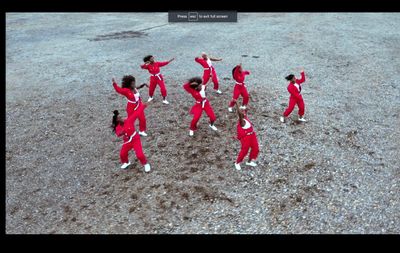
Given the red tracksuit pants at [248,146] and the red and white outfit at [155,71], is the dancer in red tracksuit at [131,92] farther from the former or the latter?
the red tracksuit pants at [248,146]

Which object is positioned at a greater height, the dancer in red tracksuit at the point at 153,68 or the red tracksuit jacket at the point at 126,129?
the dancer in red tracksuit at the point at 153,68

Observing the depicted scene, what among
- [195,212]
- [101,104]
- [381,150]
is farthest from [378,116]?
[101,104]

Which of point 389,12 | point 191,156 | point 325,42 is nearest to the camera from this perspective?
point 191,156

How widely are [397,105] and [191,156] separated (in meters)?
8.10

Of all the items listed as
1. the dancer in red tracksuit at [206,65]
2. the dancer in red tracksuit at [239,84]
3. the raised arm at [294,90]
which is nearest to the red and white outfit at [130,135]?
the dancer in red tracksuit at [239,84]

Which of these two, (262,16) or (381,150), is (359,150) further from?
(262,16)

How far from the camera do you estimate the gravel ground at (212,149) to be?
7.39 m

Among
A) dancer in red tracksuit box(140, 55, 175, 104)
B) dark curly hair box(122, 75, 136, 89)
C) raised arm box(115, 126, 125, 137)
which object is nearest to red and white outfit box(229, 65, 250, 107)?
dancer in red tracksuit box(140, 55, 175, 104)

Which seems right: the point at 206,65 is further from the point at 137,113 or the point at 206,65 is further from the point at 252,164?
the point at 252,164

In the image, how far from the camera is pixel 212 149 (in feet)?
31.5

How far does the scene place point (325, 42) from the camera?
738 inches

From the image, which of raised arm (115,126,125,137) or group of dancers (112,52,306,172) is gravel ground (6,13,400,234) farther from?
raised arm (115,126,125,137)

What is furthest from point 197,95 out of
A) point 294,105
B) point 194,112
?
point 294,105

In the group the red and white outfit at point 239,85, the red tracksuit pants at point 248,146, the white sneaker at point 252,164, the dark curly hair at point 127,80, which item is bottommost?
the white sneaker at point 252,164
